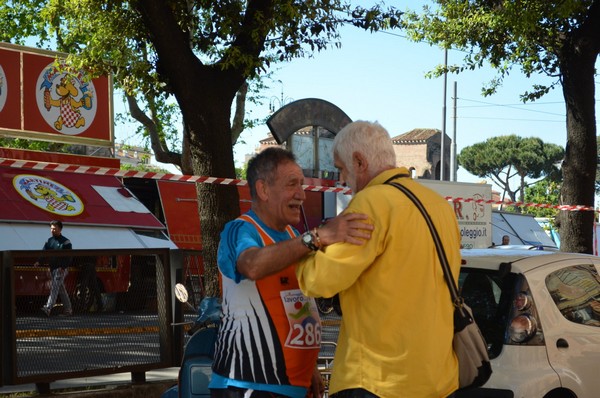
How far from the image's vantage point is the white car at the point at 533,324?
583cm

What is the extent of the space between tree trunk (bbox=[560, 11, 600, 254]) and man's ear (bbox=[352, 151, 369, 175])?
39.9 feet

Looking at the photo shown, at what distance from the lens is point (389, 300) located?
10.4ft

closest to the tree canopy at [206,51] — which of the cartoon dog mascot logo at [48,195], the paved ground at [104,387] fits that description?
the paved ground at [104,387]

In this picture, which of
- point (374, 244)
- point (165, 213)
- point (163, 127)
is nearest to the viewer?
point (374, 244)

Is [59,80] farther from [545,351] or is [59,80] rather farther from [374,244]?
[374,244]

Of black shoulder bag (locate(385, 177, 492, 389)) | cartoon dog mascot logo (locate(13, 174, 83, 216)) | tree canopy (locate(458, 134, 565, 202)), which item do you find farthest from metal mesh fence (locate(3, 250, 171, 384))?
tree canopy (locate(458, 134, 565, 202))

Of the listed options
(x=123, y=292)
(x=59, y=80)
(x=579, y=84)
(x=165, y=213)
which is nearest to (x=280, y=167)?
(x=123, y=292)

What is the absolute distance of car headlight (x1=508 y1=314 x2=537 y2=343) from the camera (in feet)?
19.3

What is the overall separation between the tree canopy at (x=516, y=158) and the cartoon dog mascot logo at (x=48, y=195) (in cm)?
8615

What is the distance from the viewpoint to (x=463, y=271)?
6199 mm

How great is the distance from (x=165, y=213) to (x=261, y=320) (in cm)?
1975

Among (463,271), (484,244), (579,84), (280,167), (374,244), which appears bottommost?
(484,244)

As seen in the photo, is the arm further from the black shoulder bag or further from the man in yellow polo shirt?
the black shoulder bag

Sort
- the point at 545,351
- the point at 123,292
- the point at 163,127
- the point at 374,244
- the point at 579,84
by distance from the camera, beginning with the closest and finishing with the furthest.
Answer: the point at 374,244 < the point at 545,351 < the point at 123,292 < the point at 579,84 < the point at 163,127
